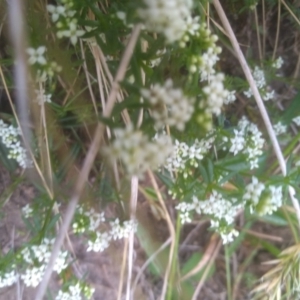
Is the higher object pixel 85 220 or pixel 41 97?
pixel 41 97

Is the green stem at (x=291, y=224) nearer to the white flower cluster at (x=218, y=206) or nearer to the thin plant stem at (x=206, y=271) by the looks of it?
the thin plant stem at (x=206, y=271)

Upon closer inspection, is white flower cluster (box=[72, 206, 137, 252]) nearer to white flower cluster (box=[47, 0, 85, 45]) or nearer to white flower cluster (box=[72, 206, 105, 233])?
white flower cluster (box=[72, 206, 105, 233])

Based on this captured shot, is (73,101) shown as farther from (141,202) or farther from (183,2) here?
(183,2)

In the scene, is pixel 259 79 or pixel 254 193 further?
pixel 259 79

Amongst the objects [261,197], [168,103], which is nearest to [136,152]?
→ [168,103]

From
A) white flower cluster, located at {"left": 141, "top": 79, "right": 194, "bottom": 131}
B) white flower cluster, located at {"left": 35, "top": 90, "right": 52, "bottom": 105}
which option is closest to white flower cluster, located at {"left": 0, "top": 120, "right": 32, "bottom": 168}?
white flower cluster, located at {"left": 35, "top": 90, "right": 52, "bottom": 105}

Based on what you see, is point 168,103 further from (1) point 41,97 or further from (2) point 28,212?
(2) point 28,212
